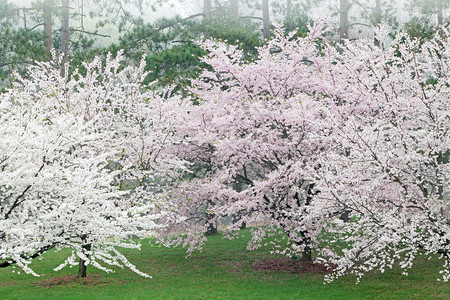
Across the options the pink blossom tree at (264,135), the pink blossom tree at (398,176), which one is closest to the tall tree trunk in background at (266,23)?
the pink blossom tree at (264,135)

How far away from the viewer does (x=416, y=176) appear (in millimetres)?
8141

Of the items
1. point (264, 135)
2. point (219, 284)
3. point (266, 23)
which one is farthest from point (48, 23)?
point (219, 284)

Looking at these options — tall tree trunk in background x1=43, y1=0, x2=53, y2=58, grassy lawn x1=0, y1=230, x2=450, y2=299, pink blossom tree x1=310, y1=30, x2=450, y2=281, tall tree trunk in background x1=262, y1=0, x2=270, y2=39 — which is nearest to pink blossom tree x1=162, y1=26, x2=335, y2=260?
grassy lawn x1=0, y1=230, x2=450, y2=299

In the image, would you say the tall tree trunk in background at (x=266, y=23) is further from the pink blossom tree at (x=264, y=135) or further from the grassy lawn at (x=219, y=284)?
the grassy lawn at (x=219, y=284)

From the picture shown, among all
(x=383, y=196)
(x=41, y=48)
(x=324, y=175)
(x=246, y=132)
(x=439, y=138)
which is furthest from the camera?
(x=41, y=48)

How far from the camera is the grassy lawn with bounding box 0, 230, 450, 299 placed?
10086mm

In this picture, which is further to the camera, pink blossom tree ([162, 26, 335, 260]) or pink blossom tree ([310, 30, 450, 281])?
pink blossom tree ([162, 26, 335, 260])

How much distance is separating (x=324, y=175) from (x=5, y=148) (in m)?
5.52

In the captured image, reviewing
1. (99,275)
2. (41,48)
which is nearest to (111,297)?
(99,275)

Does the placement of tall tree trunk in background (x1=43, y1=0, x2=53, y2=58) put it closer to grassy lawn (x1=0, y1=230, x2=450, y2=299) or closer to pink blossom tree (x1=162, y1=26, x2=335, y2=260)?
pink blossom tree (x1=162, y1=26, x2=335, y2=260)

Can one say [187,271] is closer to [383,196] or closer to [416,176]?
[383,196]

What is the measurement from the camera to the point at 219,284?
11508mm

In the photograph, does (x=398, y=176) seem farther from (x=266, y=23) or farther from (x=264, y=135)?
(x=266, y=23)

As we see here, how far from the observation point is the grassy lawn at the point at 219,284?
1009 cm
